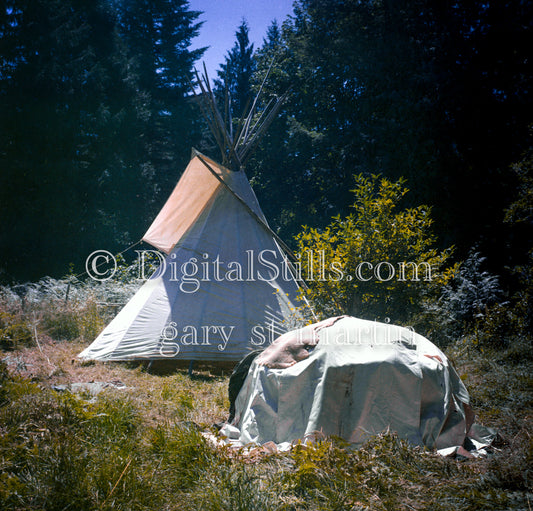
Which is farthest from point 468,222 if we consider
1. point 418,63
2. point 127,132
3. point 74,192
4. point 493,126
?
point 127,132

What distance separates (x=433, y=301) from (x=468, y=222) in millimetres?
5253

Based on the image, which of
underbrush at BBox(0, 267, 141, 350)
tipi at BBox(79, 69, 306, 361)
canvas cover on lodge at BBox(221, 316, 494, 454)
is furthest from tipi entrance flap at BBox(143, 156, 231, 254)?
canvas cover on lodge at BBox(221, 316, 494, 454)

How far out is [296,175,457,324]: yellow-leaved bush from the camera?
4.12m

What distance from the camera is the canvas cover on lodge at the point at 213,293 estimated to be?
196 inches

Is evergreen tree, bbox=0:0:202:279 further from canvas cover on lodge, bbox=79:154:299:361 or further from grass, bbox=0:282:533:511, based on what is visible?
grass, bbox=0:282:533:511

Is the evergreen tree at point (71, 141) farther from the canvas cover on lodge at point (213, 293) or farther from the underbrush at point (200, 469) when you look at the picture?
the underbrush at point (200, 469)

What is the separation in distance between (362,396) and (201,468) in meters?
1.08

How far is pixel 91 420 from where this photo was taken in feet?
8.48

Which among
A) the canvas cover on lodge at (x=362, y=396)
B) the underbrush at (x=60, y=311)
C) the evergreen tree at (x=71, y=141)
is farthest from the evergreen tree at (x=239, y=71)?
the canvas cover on lodge at (x=362, y=396)

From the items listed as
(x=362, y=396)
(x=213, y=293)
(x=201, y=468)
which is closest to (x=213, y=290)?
(x=213, y=293)

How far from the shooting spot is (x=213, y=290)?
213 inches

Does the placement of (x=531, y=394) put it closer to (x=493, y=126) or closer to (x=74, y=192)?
(x=493, y=126)

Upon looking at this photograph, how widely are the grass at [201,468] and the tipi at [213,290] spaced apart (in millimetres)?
1841

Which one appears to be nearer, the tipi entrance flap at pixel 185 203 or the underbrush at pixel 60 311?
the underbrush at pixel 60 311
